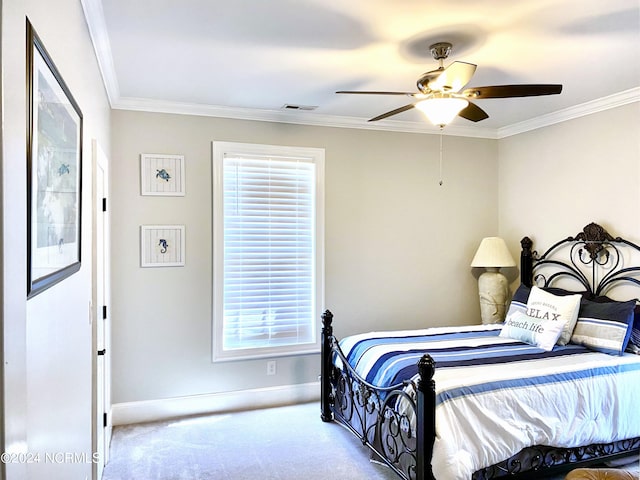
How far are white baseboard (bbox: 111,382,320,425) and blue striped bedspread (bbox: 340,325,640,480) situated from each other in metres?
1.06

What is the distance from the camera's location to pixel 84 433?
2061 mm

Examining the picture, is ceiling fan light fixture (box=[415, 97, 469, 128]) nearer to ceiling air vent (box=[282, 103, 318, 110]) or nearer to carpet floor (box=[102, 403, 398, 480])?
ceiling air vent (box=[282, 103, 318, 110])

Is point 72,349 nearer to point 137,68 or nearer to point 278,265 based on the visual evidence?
point 137,68

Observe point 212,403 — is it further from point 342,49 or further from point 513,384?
point 342,49

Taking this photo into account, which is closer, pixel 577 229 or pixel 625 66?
pixel 625 66

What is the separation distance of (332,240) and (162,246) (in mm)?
1520

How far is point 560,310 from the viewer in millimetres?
3576

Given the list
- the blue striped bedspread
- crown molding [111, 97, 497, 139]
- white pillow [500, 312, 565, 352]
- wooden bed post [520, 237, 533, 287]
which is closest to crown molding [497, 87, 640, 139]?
crown molding [111, 97, 497, 139]

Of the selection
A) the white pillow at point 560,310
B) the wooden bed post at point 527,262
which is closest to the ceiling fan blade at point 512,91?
the white pillow at point 560,310

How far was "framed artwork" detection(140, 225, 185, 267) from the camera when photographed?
3834 mm

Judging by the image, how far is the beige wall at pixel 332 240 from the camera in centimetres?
381

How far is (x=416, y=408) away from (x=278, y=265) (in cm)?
206

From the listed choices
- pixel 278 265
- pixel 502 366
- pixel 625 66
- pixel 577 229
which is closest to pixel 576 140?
pixel 577 229

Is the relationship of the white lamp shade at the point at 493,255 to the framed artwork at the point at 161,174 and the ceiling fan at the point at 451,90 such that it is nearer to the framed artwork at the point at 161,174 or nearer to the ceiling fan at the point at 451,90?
the ceiling fan at the point at 451,90
